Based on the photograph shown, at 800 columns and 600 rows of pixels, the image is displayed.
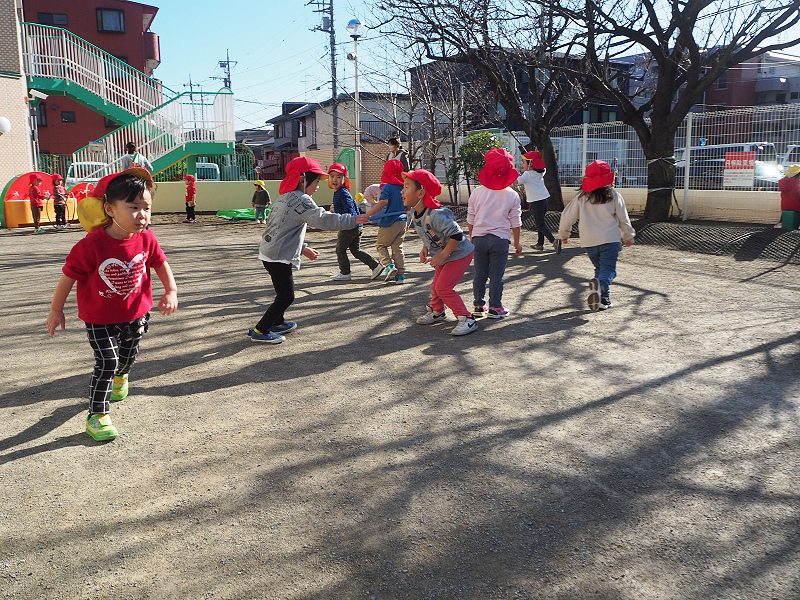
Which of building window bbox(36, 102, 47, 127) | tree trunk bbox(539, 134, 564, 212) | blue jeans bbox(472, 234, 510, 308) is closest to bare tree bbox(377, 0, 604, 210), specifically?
tree trunk bbox(539, 134, 564, 212)

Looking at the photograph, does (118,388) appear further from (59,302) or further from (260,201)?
(260,201)

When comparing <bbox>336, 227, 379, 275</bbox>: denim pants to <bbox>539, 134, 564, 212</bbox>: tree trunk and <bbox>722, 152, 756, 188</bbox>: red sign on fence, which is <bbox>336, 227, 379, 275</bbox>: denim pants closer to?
<bbox>722, 152, 756, 188</bbox>: red sign on fence

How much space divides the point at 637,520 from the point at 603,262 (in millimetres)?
4310

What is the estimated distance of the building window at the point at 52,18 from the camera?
35.6 m

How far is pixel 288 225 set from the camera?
18.1 feet

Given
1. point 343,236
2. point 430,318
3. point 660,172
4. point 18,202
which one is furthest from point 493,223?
point 18,202

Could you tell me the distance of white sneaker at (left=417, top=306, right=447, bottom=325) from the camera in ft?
20.1

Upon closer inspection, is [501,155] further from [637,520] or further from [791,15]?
[791,15]

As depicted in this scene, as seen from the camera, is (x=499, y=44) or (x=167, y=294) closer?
(x=167, y=294)

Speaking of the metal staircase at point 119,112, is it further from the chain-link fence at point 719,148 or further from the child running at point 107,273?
the child running at point 107,273

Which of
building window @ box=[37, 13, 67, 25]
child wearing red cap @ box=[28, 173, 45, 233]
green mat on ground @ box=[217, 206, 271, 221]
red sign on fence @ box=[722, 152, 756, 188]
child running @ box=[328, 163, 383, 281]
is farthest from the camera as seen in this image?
building window @ box=[37, 13, 67, 25]

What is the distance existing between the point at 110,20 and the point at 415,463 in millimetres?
40800

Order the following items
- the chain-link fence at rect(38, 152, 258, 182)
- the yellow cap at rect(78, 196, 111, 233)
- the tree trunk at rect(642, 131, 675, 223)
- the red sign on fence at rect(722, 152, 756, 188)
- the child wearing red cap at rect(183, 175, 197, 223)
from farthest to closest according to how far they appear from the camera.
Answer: the chain-link fence at rect(38, 152, 258, 182) → the child wearing red cap at rect(183, 175, 197, 223) → the tree trunk at rect(642, 131, 675, 223) → the red sign on fence at rect(722, 152, 756, 188) → the yellow cap at rect(78, 196, 111, 233)

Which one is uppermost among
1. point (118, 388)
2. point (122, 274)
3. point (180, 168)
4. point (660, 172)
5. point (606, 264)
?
point (180, 168)
